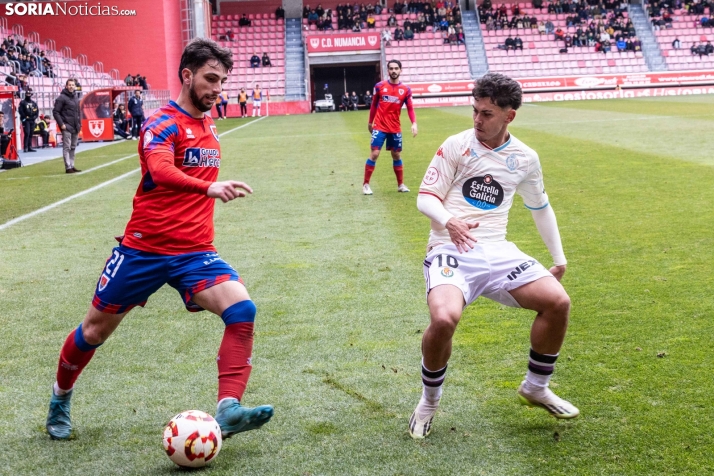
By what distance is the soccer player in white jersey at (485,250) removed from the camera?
413 cm

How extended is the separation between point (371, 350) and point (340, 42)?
1930 inches

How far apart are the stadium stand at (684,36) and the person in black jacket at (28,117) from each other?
40.4m

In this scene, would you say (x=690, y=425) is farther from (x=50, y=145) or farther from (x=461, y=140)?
(x=50, y=145)

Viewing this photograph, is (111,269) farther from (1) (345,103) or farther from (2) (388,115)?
(1) (345,103)

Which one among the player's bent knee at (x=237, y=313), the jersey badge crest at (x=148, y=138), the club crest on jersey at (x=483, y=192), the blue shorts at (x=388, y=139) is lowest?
the player's bent knee at (x=237, y=313)

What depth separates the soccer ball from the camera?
3742mm

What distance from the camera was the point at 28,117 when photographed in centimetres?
2497

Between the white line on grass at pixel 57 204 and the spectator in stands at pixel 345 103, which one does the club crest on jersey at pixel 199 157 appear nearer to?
the white line on grass at pixel 57 204

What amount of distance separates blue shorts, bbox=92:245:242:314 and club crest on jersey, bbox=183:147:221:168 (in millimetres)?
463

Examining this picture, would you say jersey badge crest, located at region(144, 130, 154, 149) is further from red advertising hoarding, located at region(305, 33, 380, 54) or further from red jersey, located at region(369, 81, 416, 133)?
red advertising hoarding, located at region(305, 33, 380, 54)

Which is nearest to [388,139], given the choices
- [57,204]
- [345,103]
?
[57,204]

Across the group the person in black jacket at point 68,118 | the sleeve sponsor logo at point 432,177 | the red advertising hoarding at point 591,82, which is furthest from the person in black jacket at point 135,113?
the sleeve sponsor logo at point 432,177

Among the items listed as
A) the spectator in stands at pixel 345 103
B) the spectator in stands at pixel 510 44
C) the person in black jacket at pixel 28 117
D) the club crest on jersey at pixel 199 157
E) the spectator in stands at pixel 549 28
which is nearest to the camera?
the club crest on jersey at pixel 199 157

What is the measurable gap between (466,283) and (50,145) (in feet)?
86.7
